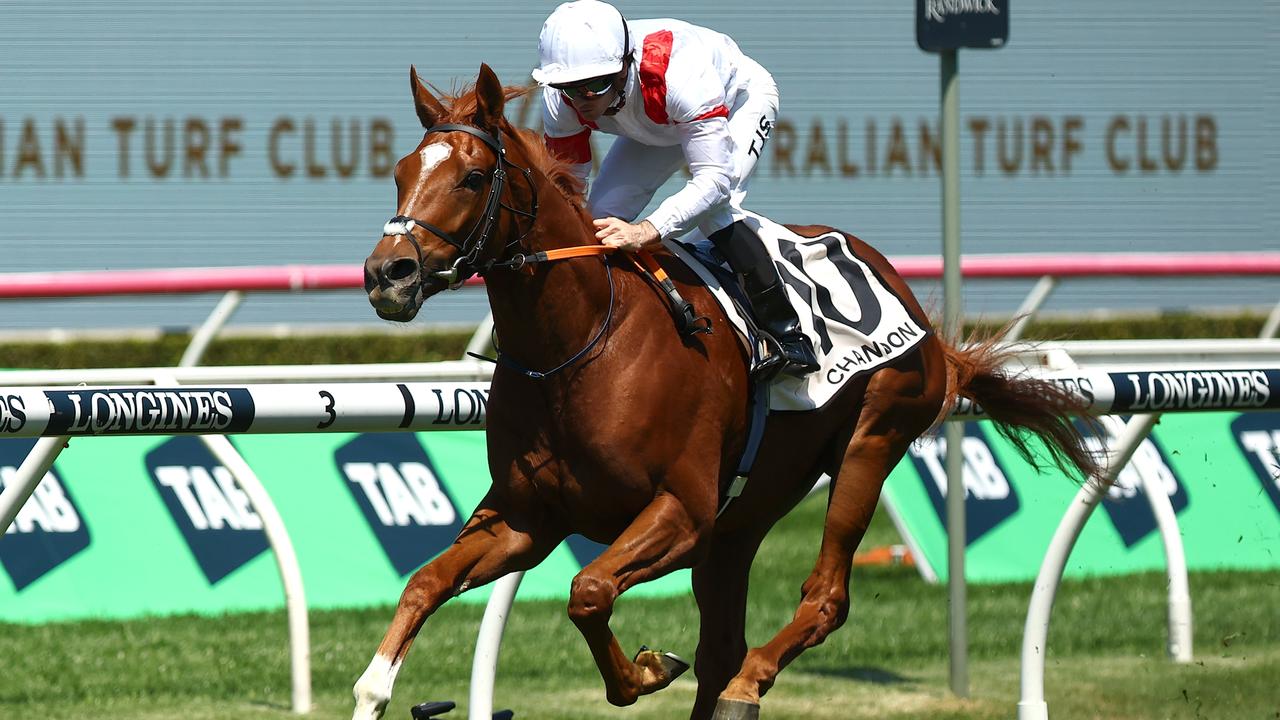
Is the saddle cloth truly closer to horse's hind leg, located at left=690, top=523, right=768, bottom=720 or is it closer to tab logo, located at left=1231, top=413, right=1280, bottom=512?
horse's hind leg, located at left=690, top=523, right=768, bottom=720

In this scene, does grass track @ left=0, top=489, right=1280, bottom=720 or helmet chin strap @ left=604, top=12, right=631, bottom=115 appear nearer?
helmet chin strap @ left=604, top=12, right=631, bottom=115

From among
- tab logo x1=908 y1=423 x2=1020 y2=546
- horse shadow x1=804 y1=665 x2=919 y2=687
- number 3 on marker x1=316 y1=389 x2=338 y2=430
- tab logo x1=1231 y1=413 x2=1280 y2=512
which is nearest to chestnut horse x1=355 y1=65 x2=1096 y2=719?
number 3 on marker x1=316 y1=389 x2=338 y2=430

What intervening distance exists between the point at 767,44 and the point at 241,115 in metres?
3.18

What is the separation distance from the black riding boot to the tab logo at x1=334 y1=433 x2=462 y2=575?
2.54 meters

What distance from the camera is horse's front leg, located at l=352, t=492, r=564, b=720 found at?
3.50 m

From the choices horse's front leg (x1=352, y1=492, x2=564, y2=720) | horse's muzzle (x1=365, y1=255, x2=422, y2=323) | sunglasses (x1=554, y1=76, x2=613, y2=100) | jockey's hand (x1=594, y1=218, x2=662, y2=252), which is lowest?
horse's front leg (x1=352, y1=492, x2=564, y2=720)

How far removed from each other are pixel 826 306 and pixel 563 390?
2.89 feet

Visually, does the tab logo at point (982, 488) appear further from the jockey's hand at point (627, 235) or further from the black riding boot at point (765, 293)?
the jockey's hand at point (627, 235)

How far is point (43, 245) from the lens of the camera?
Result: 34.6ft

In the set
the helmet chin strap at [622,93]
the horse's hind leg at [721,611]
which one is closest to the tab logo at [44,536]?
the horse's hind leg at [721,611]

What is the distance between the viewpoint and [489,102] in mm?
3588

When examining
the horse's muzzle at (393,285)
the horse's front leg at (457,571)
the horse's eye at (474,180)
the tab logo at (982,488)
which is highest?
the horse's eye at (474,180)

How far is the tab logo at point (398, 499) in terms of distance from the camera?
6391 mm

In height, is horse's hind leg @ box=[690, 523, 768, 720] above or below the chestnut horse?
below
